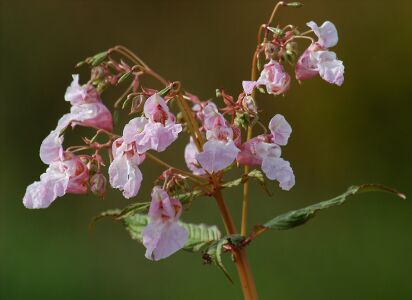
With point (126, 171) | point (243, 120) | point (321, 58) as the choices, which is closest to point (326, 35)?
point (321, 58)

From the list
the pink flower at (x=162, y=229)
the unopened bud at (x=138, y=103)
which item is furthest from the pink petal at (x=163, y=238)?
the unopened bud at (x=138, y=103)

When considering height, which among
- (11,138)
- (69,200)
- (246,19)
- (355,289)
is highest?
(246,19)

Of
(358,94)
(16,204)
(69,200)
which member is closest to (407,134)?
(358,94)

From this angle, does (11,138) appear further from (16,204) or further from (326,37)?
(326,37)

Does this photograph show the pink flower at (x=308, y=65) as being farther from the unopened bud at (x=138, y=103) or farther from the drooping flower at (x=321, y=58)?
the unopened bud at (x=138, y=103)

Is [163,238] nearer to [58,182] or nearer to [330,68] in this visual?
[58,182]
